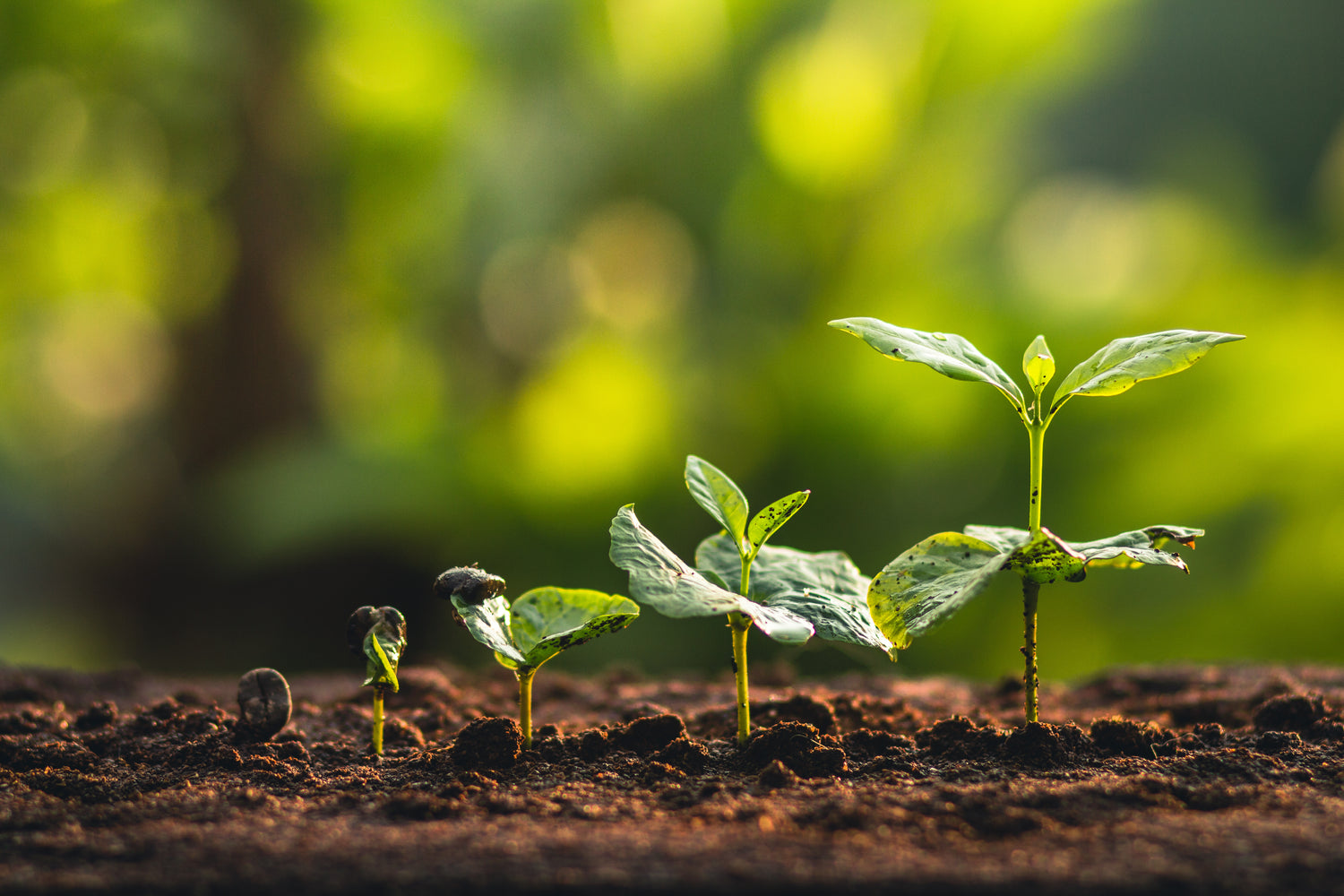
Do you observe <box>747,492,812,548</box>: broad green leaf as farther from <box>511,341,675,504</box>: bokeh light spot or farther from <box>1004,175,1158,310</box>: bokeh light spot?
<box>1004,175,1158,310</box>: bokeh light spot

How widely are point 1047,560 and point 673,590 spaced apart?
269 mm

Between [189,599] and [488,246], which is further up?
[488,246]

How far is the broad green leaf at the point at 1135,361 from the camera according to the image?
2.19 ft

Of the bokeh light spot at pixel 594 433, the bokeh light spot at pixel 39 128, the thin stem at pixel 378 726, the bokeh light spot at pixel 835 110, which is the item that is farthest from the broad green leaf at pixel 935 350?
the bokeh light spot at pixel 39 128

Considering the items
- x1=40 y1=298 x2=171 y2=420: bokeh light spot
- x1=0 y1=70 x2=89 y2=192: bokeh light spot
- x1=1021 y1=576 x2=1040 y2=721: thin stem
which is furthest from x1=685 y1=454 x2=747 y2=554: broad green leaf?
x1=40 y1=298 x2=171 y2=420: bokeh light spot

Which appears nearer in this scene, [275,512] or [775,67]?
[275,512]

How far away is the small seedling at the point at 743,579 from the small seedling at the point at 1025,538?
4cm

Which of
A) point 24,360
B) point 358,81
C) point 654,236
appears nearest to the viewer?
point 358,81

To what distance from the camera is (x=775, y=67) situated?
3.06 metres

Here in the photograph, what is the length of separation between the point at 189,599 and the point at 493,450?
1308 mm

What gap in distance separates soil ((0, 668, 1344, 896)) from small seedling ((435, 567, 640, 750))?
0.08 meters

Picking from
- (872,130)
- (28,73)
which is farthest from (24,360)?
(872,130)

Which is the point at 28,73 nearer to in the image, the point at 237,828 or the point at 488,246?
the point at 488,246

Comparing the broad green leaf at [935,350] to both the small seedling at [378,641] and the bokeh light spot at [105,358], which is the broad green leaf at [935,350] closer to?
the small seedling at [378,641]
